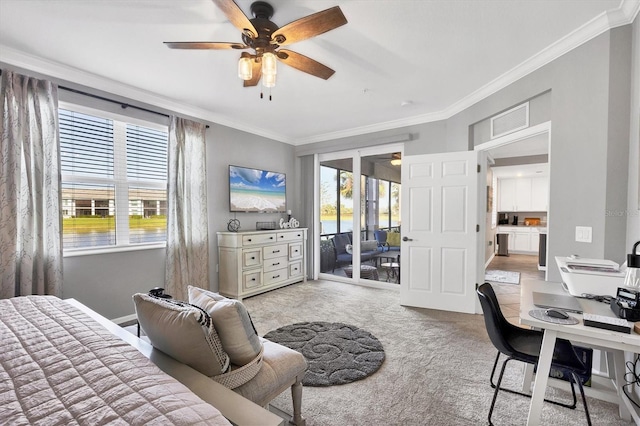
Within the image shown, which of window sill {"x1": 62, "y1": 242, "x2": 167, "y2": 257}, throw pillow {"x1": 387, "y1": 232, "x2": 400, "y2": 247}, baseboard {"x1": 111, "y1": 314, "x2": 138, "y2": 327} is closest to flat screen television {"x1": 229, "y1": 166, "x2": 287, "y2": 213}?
window sill {"x1": 62, "y1": 242, "x2": 167, "y2": 257}

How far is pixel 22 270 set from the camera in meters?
2.49

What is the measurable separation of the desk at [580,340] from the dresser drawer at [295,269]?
3.48 metres

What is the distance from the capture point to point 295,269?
4957 millimetres

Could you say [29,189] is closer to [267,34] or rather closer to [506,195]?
[267,34]

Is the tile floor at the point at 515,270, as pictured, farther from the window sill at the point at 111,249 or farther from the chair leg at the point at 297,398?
the window sill at the point at 111,249

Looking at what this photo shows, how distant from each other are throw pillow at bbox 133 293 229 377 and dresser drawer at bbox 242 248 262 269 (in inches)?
106

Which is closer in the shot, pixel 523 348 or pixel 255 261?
pixel 523 348

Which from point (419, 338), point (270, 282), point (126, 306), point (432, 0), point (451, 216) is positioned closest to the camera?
point (432, 0)

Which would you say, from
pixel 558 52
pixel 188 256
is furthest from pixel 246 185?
pixel 558 52

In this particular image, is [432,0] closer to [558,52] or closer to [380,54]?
[380,54]

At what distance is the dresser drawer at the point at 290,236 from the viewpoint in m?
4.67

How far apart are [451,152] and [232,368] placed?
3.51 meters

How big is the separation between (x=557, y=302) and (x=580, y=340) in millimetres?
376

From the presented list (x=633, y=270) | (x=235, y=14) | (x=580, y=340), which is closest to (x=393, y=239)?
(x=633, y=270)
